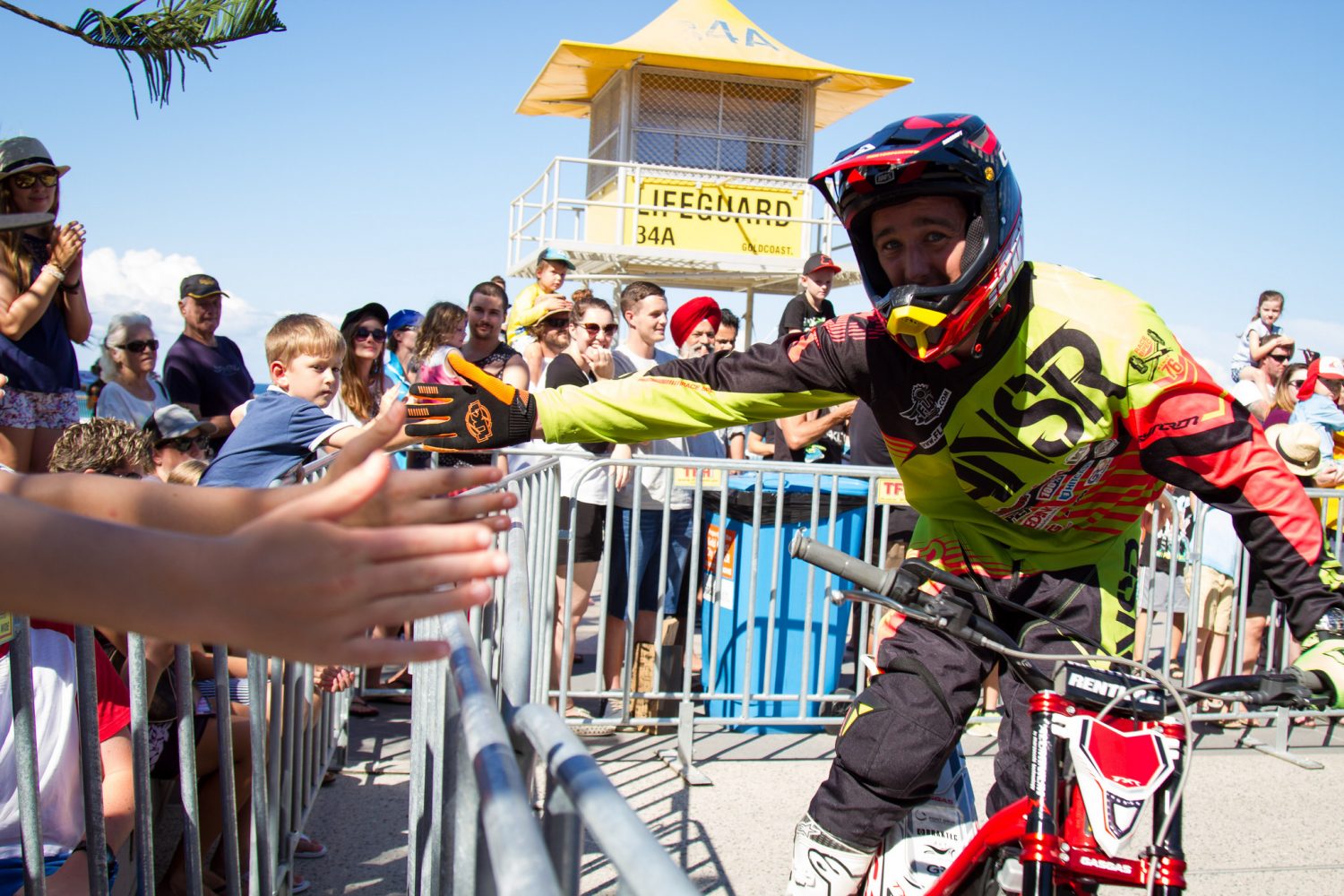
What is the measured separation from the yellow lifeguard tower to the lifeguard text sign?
2cm

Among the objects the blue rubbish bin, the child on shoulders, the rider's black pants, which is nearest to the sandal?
the blue rubbish bin

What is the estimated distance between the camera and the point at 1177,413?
2.61 meters

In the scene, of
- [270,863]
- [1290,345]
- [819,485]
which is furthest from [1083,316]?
[1290,345]

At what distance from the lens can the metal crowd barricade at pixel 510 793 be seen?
3.12 ft

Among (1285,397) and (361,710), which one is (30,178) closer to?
(361,710)

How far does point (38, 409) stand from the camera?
489cm

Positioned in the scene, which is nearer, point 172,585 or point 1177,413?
point 172,585

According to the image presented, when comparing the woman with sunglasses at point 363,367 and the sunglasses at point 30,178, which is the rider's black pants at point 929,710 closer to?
the sunglasses at point 30,178

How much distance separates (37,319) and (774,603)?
3.54 meters

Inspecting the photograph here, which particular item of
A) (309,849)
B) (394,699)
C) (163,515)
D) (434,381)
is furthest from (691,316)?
(163,515)

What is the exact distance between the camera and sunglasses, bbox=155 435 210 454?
518 cm

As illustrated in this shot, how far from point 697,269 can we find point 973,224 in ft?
63.1

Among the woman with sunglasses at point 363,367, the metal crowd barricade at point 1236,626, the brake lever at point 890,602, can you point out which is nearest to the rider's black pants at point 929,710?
the brake lever at point 890,602

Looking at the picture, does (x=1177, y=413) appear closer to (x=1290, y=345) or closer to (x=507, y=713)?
(x=507, y=713)
